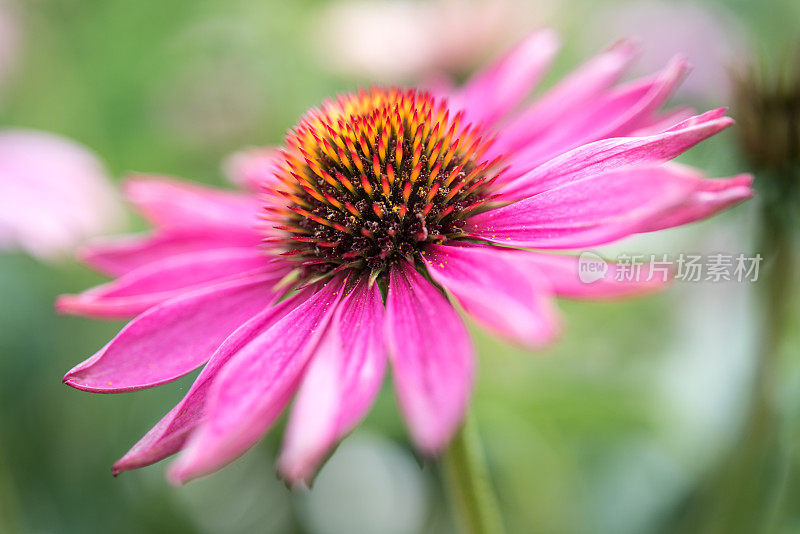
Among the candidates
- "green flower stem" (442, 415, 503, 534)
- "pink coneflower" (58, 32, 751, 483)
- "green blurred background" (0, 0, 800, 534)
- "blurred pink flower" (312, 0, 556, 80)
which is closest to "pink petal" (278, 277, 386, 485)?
"pink coneflower" (58, 32, 751, 483)

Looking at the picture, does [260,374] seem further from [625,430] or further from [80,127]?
[80,127]

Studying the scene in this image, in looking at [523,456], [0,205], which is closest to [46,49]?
[0,205]

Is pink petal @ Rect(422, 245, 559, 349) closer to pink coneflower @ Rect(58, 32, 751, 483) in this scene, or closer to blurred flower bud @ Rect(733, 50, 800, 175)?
pink coneflower @ Rect(58, 32, 751, 483)

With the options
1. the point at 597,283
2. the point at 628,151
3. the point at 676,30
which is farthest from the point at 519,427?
the point at 676,30

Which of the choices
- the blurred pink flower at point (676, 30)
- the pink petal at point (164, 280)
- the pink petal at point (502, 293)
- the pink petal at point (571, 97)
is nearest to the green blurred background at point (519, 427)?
the blurred pink flower at point (676, 30)

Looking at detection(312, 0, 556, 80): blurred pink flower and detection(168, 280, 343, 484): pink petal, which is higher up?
detection(312, 0, 556, 80): blurred pink flower

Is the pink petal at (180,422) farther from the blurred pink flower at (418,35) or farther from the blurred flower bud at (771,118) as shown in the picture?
the blurred pink flower at (418,35)

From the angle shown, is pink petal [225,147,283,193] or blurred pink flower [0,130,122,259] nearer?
pink petal [225,147,283,193]
